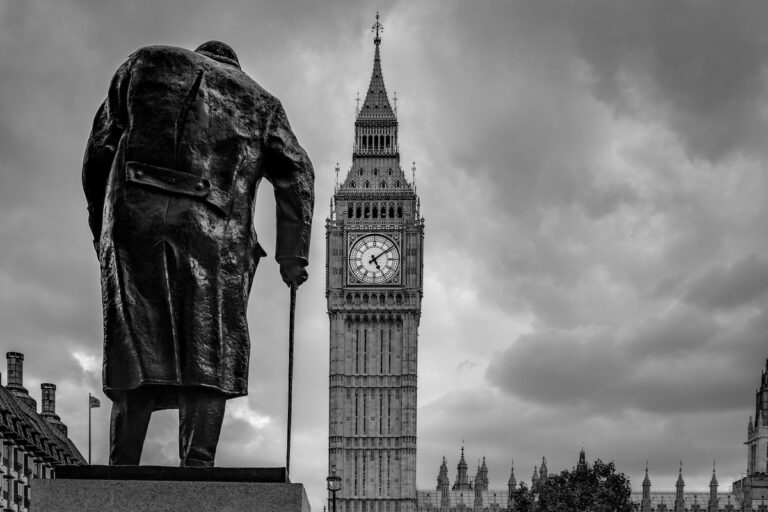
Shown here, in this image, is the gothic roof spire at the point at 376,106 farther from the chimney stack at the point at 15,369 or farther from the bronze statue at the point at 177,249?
the bronze statue at the point at 177,249

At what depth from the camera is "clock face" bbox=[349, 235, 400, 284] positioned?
12138 centimetres

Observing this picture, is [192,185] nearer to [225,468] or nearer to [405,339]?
Result: [225,468]

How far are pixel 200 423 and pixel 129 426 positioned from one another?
558 mm

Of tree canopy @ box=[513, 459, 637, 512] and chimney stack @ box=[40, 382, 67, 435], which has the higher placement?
chimney stack @ box=[40, 382, 67, 435]

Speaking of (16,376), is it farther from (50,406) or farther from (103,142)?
(103,142)

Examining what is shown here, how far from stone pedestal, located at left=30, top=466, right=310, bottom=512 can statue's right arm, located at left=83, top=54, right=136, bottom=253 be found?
2067 mm

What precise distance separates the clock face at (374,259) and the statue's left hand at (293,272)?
107265mm

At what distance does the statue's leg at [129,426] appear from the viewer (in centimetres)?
A: 1304

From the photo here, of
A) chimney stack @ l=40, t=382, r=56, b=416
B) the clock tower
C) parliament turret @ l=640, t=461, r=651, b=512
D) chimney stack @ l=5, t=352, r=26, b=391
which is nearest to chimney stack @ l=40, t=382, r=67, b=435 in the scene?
chimney stack @ l=40, t=382, r=56, b=416

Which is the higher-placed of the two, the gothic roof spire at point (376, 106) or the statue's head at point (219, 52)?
the gothic roof spire at point (376, 106)

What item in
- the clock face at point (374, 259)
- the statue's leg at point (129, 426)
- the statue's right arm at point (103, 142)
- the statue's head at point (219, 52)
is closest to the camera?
the statue's leg at point (129, 426)

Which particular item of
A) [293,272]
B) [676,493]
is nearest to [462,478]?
[676,493]

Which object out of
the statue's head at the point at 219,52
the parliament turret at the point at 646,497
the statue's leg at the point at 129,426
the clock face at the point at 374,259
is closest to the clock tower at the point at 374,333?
the clock face at the point at 374,259

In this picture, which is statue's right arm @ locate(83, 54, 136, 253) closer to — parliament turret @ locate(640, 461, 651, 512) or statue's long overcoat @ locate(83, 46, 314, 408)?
statue's long overcoat @ locate(83, 46, 314, 408)
